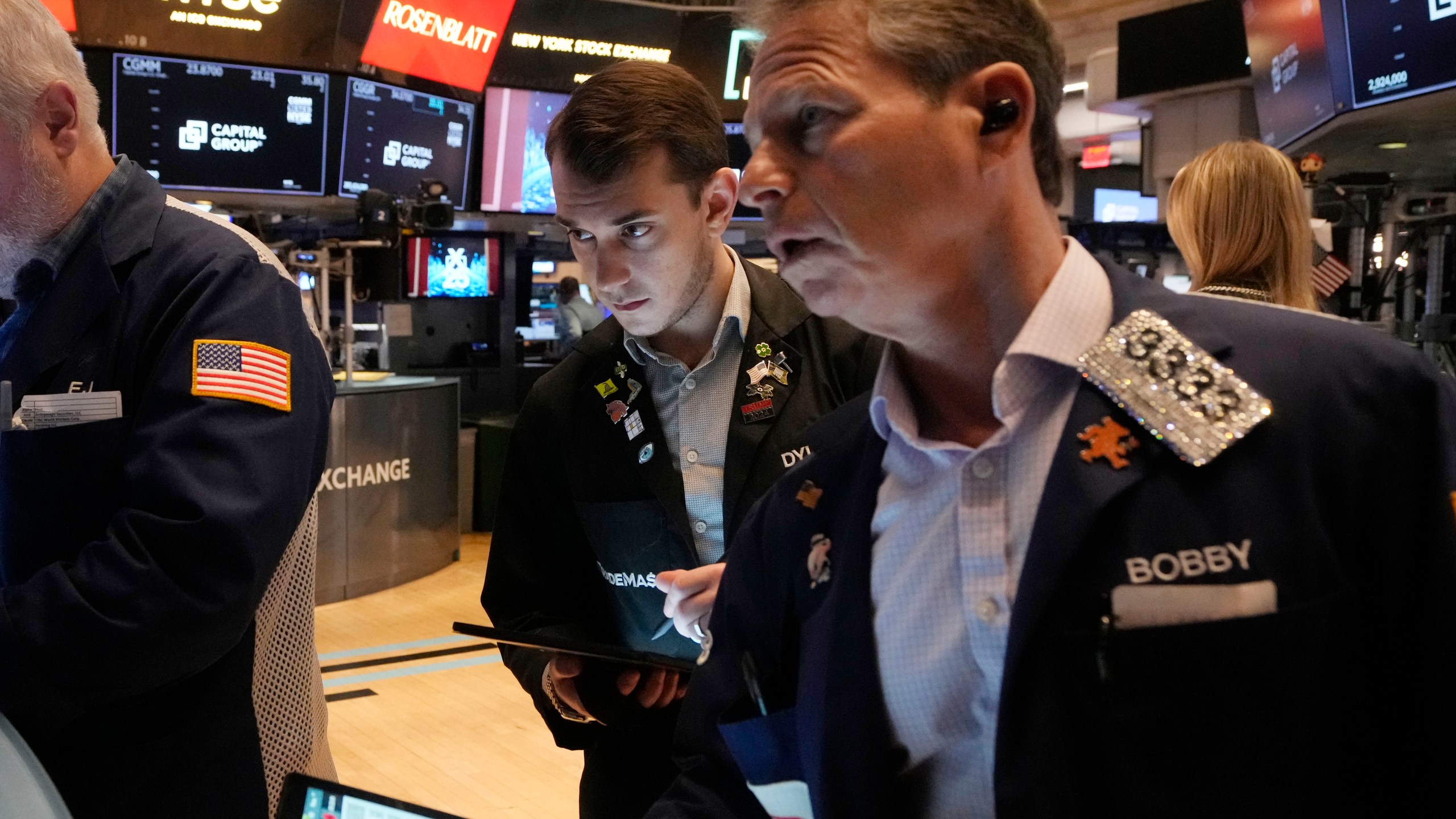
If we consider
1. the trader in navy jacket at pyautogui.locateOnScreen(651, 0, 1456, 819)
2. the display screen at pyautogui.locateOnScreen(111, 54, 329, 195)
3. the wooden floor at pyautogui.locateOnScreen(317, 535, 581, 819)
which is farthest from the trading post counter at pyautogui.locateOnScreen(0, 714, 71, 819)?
the display screen at pyautogui.locateOnScreen(111, 54, 329, 195)

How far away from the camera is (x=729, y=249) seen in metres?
1.89

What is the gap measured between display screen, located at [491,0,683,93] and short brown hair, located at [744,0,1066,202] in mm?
7106

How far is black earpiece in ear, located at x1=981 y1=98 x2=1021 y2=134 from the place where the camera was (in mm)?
960

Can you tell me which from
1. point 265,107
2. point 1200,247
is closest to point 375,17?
point 265,107

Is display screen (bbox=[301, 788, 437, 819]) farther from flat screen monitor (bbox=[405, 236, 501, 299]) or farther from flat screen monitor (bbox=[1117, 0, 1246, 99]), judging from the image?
flat screen monitor (bbox=[1117, 0, 1246, 99])

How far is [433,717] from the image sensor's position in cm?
475

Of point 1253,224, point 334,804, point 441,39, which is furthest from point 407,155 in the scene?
point 334,804

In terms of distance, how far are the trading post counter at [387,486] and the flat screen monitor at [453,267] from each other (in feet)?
5.33

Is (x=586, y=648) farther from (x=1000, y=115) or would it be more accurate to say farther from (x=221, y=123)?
(x=221, y=123)

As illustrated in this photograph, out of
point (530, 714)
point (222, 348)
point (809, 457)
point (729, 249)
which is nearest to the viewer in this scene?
point (809, 457)

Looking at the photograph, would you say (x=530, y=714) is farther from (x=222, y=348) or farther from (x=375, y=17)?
(x=375, y=17)

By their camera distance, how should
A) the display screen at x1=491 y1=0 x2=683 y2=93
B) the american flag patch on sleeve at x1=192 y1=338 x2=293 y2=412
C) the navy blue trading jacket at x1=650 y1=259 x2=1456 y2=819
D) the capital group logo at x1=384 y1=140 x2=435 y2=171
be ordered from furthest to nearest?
1. the display screen at x1=491 y1=0 x2=683 y2=93
2. the capital group logo at x1=384 y1=140 x2=435 y2=171
3. the american flag patch on sleeve at x1=192 y1=338 x2=293 y2=412
4. the navy blue trading jacket at x1=650 y1=259 x2=1456 y2=819

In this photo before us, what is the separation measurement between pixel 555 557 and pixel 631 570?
0.15 metres

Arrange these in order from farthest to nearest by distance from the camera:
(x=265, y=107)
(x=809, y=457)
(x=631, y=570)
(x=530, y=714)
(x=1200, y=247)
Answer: (x=265, y=107), (x=530, y=714), (x=1200, y=247), (x=631, y=570), (x=809, y=457)
